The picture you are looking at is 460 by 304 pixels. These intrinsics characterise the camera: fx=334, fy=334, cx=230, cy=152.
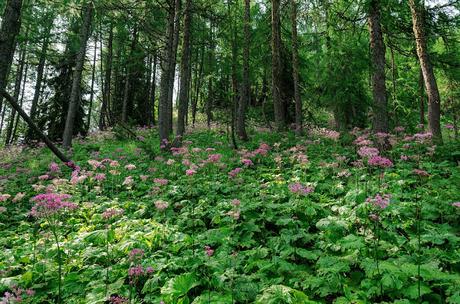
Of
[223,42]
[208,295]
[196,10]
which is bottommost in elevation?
[208,295]

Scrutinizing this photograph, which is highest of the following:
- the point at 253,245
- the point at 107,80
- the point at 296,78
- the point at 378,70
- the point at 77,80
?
the point at 107,80

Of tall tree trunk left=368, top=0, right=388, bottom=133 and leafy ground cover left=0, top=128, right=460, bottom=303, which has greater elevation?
tall tree trunk left=368, top=0, right=388, bottom=133

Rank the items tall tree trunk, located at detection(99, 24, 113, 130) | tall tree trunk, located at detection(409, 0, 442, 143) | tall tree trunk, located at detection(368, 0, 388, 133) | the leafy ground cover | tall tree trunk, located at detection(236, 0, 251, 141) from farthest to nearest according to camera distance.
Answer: tall tree trunk, located at detection(99, 24, 113, 130) → tall tree trunk, located at detection(236, 0, 251, 141) → tall tree trunk, located at detection(409, 0, 442, 143) → tall tree trunk, located at detection(368, 0, 388, 133) → the leafy ground cover

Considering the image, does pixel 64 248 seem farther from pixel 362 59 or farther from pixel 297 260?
pixel 362 59

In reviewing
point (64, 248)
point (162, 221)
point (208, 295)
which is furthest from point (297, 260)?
point (64, 248)

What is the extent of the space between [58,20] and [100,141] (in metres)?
13.3

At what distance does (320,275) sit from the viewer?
169 inches

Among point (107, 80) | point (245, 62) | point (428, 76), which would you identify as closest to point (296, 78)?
point (245, 62)

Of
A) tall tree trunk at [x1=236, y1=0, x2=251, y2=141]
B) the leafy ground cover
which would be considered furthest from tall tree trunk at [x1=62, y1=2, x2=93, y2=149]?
the leafy ground cover

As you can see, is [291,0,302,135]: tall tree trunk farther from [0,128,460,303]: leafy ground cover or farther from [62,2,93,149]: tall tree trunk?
[62,2,93,149]: tall tree trunk

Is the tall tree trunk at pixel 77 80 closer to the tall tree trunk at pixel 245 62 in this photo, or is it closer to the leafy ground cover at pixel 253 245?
the tall tree trunk at pixel 245 62

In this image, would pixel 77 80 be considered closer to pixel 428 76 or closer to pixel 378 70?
pixel 378 70

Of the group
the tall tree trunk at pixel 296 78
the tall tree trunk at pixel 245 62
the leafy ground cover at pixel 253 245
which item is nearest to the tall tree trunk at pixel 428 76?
the leafy ground cover at pixel 253 245

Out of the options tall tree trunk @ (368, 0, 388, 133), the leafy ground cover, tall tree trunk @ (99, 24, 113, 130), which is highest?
tall tree trunk @ (99, 24, 113, 130)
